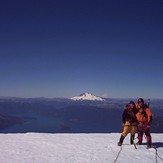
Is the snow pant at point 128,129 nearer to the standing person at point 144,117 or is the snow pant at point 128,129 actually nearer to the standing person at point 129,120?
the standing person at point 129,120

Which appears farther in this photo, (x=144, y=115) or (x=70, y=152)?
(x=144, y=115)

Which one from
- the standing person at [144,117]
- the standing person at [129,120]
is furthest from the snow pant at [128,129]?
the standing person at [144,117]

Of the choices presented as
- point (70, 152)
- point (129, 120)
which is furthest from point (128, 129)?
point (70, 152)

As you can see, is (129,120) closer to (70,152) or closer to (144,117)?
(144,117)

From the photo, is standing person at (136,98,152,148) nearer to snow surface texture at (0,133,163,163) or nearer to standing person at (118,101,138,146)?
standing person at (118,101,138,146)

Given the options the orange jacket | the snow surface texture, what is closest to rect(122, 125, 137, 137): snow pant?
the orange jacket

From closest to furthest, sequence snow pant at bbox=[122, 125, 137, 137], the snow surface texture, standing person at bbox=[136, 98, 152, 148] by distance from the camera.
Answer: the snow surface texture → standing person at bbox=[136, 98, 152, 148] → snow pant at bbox=[122, 125, 137, 137]

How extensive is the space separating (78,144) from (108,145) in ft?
5.27

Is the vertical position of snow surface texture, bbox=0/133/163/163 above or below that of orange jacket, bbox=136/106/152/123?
below

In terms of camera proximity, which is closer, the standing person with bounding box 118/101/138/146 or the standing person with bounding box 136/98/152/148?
the standing person with bounding box 136/98/152/148

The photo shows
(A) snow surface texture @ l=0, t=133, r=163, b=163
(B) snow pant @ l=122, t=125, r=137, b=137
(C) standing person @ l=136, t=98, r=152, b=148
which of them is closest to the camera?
(A) snow surface texture @ l=0, t=133, r=163, b=163

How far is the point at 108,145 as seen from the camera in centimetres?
1263

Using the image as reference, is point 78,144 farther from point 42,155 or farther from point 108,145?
point 42,155

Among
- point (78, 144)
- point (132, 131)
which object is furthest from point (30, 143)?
point (132, 131)
